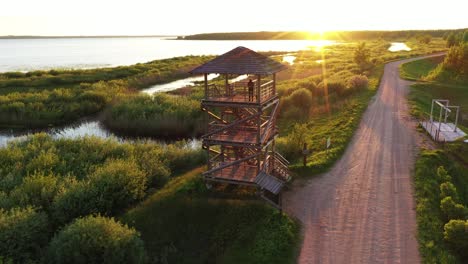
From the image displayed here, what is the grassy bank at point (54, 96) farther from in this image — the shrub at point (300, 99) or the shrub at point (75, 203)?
the shrub at point (75, 203)

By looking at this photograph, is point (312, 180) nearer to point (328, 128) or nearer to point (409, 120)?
point (328, 128)

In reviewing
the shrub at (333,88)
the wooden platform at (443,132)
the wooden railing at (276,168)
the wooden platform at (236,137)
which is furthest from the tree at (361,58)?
the wooden platform at (236,137)

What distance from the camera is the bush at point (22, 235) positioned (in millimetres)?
17438

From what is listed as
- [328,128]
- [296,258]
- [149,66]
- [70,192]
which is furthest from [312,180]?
[149,66]

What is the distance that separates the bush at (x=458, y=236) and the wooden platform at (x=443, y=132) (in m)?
13.2

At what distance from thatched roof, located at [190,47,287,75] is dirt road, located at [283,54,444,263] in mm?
7373

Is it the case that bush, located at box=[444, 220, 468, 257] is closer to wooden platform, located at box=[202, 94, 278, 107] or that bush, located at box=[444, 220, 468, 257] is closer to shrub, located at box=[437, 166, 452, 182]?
shrub, located at box=[437, 166, 452, 182]

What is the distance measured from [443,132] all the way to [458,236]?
49.2ft

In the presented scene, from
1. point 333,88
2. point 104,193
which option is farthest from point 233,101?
point 333,88

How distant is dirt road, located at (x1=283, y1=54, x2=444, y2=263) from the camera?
1642 centimetres

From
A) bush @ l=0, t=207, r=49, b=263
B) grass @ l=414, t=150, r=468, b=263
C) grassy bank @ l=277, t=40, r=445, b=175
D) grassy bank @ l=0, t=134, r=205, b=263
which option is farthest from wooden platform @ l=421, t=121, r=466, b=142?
bush @ l=0, t=207, r=49, b=263

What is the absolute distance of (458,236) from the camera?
53.6 feet

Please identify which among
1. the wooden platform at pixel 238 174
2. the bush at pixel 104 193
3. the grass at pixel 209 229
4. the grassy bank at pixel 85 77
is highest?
the grassy bank at pixel 85 77

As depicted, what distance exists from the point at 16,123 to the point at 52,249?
3184cm
